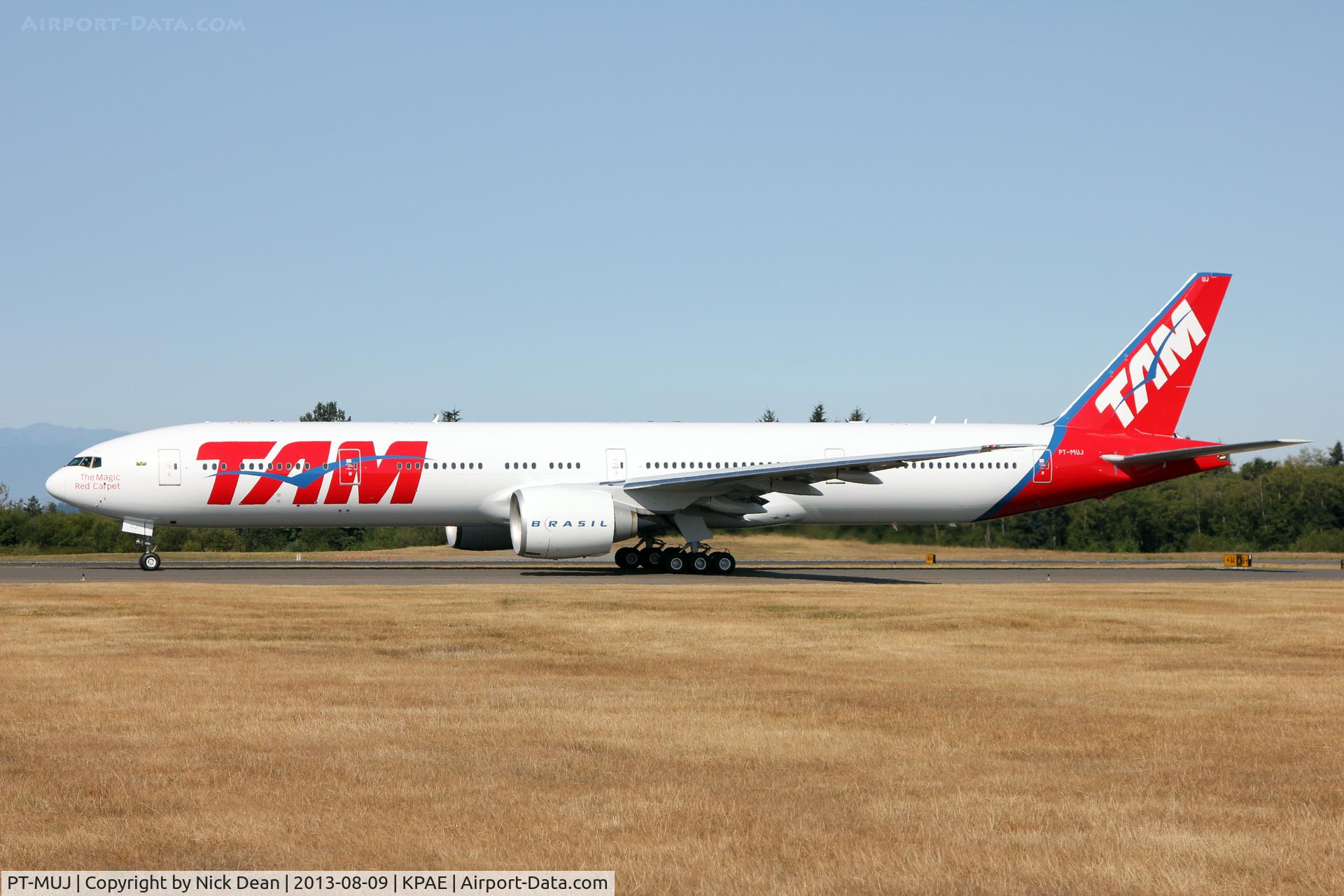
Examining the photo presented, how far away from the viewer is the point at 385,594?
23.7 m

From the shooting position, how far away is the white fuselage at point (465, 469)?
31812 millimetres

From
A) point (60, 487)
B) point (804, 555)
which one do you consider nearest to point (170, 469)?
point (60, 487)

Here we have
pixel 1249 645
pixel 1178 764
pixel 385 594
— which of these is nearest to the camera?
pixel 1178 764

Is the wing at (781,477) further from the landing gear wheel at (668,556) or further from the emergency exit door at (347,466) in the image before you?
the emergency exit door at (347,466)

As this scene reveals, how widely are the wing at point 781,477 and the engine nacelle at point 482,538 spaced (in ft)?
13.3

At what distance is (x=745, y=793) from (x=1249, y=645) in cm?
1072

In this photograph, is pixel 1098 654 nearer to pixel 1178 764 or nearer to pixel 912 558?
pixel 1178 764

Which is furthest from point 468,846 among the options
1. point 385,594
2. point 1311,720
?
point 385,594

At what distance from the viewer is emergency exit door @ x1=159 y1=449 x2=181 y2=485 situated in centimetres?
3177

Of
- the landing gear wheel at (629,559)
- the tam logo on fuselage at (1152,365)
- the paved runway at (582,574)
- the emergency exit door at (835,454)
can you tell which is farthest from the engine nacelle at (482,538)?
the tam logo on fuselage at (1152,365)

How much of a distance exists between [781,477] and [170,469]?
1476 cm

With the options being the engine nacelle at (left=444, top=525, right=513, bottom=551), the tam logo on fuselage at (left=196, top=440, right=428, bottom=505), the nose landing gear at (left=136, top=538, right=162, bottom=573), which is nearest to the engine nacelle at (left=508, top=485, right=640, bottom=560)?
the tam logo on fuselage at (left=196, top=440, right=428, bottom=505)

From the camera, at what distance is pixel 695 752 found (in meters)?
9.02

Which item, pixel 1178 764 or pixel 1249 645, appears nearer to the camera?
pixel 1178 764
